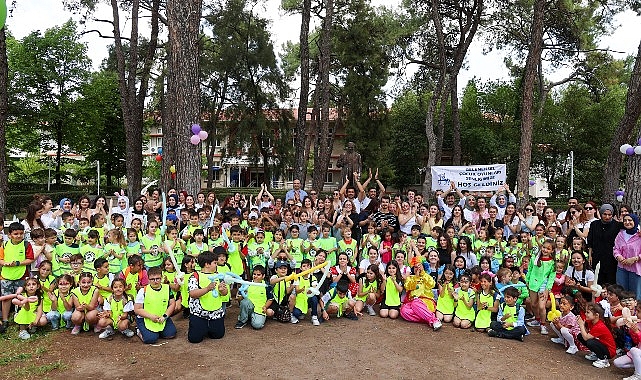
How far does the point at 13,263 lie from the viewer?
18.8 feet

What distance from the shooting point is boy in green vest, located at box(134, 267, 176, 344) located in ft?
17.6

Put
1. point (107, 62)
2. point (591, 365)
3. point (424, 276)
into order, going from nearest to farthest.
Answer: point (591, 365) → point (424, 276) → point (107, 62)

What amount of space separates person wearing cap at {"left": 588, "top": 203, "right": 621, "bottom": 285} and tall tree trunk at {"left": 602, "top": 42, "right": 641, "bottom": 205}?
585 centimetres

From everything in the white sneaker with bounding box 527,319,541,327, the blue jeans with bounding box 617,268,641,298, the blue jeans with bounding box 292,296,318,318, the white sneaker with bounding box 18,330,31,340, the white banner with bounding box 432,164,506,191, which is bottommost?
the white sneaker with bounding box 18,330,31,340

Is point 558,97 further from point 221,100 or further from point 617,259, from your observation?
point 617,259

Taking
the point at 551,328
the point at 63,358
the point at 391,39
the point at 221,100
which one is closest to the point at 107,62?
the point at 221,100

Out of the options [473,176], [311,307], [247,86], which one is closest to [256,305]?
[311,307]

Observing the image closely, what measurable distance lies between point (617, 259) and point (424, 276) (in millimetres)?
2333

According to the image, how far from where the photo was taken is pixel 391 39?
19.3 metres

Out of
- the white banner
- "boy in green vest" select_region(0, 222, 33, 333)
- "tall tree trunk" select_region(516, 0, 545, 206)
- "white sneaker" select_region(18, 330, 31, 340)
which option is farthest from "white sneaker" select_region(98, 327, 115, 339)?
"tall tree trunk" select_region(516, 0, 545, 206)

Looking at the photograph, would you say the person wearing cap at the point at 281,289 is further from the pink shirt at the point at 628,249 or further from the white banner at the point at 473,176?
the white banner at the point at 473,176

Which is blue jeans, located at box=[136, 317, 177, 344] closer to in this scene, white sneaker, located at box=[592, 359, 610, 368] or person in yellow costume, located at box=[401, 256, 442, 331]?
person in yellow costume, located at box=[401, 256, 442, 331]

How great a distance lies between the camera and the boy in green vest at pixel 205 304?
538 centimetres

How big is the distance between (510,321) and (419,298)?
1146 millimetres
